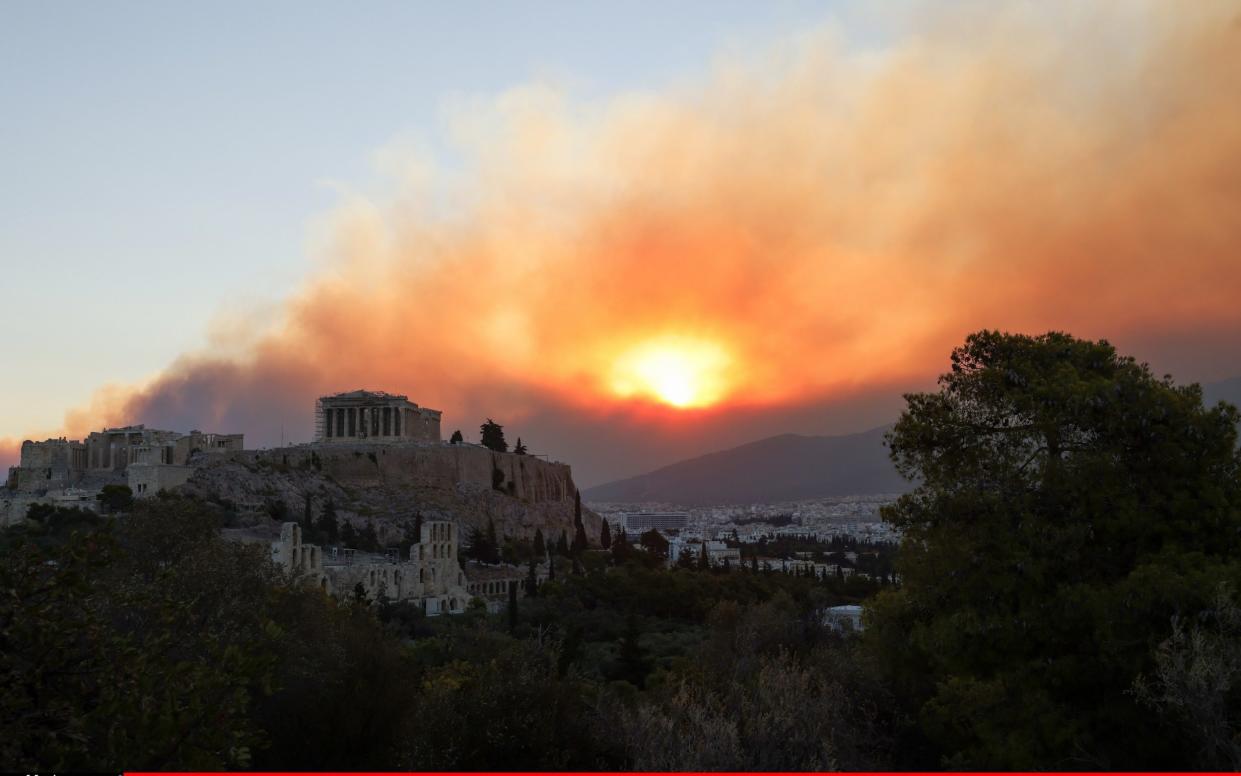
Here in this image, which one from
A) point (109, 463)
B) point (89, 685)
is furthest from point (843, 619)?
point (109, 463)

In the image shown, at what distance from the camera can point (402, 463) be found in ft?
258

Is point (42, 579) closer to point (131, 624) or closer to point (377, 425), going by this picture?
point (131, 624)

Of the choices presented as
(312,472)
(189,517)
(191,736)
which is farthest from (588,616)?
(312,472)

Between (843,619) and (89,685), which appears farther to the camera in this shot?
(843,619)

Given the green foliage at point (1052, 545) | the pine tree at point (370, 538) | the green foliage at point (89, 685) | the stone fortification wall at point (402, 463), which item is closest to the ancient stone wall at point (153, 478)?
the stone fortification wall at point (402, 463)

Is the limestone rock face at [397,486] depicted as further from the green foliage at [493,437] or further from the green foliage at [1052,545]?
the green foliage at [1052,545]

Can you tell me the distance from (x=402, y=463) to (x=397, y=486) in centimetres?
255

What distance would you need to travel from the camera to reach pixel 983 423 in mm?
14984

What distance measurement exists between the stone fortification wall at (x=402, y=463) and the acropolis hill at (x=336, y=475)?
90mm

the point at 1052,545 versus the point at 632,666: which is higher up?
the point at 1052,545

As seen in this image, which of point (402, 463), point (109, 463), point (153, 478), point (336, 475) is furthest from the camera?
point (402, 463)

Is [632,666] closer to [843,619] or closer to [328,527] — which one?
[843,619]

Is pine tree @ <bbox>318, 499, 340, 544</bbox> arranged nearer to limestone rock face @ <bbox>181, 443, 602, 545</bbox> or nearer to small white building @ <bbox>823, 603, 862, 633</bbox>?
limestone rock face @ <bbox>181, 443, 602, 545</bbox>

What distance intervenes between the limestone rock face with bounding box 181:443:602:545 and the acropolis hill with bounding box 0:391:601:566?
110 millimetres
